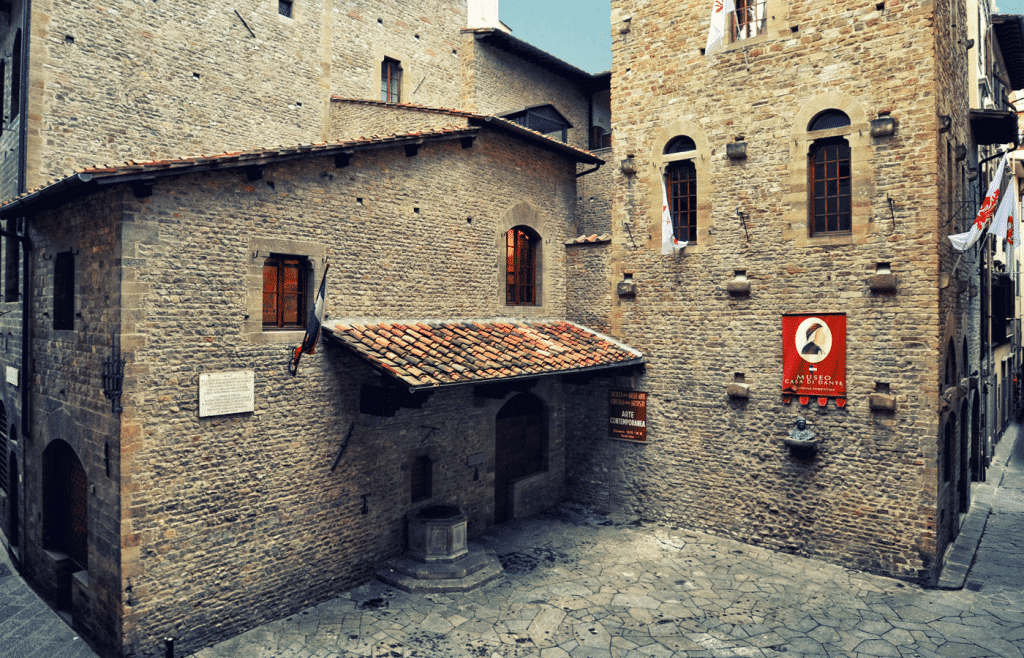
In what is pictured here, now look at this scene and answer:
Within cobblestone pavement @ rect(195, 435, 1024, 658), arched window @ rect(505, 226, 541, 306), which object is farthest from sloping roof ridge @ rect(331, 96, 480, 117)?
cobblestone pavement @ rect(195, 435, 1024, 658)

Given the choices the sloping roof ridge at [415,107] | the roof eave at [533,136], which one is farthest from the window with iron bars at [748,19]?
the sloping roof ridge at [415,107]

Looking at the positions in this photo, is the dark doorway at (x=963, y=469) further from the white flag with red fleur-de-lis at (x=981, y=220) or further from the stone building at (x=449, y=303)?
the white flag with red fleur-de-lis at (x=981, y=220)

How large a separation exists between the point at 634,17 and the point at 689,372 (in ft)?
23.4

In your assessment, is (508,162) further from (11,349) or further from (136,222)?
(11,349)

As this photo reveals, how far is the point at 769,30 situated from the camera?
37.1 ft

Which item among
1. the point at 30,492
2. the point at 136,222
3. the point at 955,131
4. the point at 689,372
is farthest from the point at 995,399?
the point at 30,492

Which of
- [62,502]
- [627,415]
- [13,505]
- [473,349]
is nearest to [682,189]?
[627,415]

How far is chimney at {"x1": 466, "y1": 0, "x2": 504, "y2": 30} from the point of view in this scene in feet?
61.1

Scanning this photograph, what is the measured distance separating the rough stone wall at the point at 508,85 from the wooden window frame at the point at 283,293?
973 cm

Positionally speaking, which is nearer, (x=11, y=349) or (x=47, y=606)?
(x=47, y=606)

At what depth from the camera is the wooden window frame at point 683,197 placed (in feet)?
40.4

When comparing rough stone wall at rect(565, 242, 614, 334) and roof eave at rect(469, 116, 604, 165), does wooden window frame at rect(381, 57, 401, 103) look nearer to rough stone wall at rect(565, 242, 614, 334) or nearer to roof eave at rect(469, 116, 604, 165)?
roof eave at rect(469, 116, 604, 165)

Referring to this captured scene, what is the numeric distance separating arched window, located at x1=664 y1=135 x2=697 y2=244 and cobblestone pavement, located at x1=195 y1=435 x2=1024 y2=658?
5.90 m

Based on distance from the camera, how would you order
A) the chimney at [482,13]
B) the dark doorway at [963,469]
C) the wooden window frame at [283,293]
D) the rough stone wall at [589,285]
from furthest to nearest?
1. the chimney at [482,13]
2. the rough stone wall at [589,285]
3. the dark doorway at [963,469]
4. the wooden window frame at [283,293]
